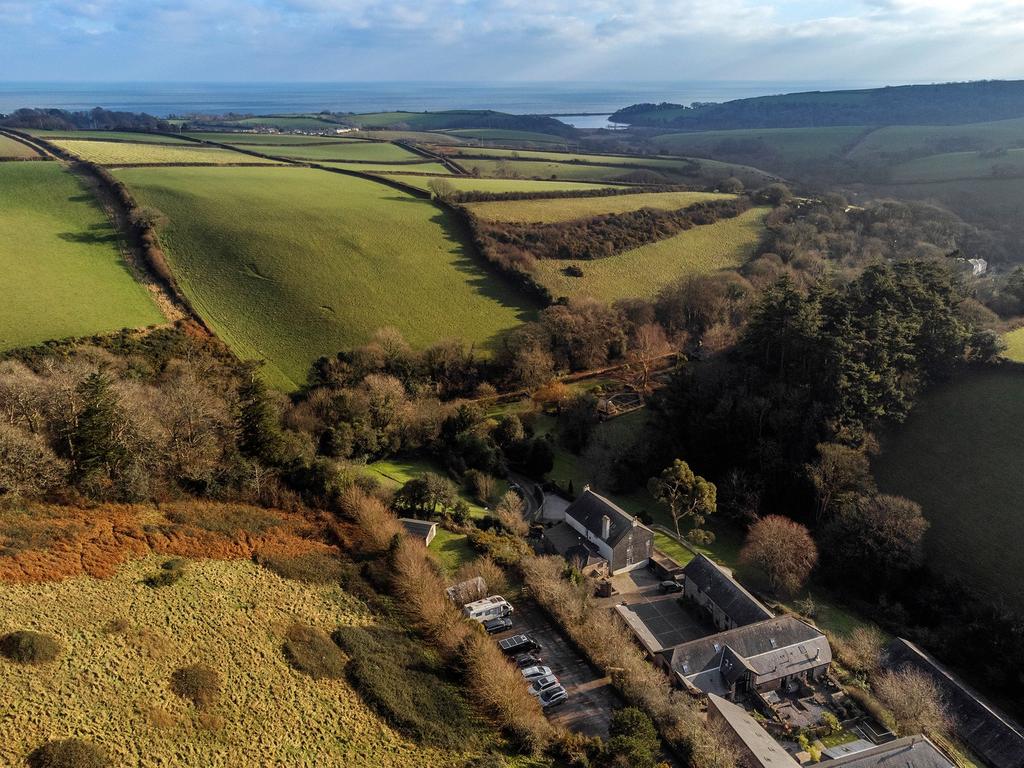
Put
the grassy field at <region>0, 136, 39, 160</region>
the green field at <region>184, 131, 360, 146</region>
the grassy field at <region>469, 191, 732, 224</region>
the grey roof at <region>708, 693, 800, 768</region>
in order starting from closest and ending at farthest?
the grey roof at <region>708, 693, 800, 768</region>, the grassy field at <region>469, 191, 732, 224</region>, the grassy field at <region>0, 136, 39, 160</region>, the green field at <region>184, 131, 360, 146</region>

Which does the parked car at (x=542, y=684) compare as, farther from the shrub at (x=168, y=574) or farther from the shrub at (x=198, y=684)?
the shrub at (x=168, y=574)

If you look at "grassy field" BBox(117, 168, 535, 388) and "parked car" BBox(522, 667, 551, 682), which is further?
"grassy field" BBox(117, 168, 535, 388)

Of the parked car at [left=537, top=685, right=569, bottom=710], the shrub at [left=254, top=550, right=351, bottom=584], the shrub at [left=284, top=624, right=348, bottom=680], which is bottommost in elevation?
the parked car at [left=537, top=685, right=569, bottom=710]

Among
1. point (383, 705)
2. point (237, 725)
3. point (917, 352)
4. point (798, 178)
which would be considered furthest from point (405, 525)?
point (798, 178)

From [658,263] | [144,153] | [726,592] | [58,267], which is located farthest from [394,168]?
[726,592]

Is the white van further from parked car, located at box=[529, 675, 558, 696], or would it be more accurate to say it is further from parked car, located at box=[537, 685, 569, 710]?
parked car, located at box=[537, 685, 569, 710]

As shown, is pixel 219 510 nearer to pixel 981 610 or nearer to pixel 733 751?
pixel 733 751

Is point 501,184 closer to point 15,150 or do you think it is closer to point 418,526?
point 418,526

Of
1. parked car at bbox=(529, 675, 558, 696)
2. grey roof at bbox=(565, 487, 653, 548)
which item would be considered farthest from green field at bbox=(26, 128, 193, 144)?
parked car at bbox=(529, 675, 558, 696)
